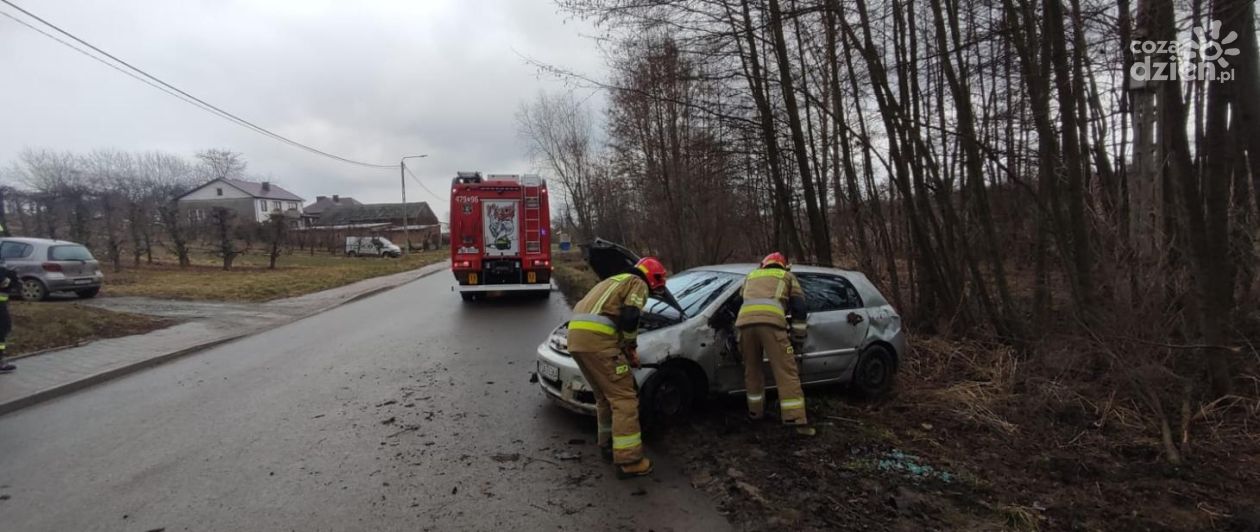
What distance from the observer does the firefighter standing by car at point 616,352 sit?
4.09 metres

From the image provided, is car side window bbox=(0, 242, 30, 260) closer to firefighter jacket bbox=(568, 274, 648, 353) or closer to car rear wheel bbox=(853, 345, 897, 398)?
firefighter jacket bbox=(568, 274, 648, 353)

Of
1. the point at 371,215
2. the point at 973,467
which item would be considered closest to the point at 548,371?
the point at 973,467

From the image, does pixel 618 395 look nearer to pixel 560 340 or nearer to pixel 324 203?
pixel 560 340

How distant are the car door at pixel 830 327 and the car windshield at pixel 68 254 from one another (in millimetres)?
16690

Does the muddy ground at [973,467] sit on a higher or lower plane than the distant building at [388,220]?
lower

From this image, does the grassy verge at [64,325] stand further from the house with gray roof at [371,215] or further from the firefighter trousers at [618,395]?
the house with gray roof at [371,215]

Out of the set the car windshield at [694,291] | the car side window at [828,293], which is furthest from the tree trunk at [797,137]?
the car windshield at [694,291]

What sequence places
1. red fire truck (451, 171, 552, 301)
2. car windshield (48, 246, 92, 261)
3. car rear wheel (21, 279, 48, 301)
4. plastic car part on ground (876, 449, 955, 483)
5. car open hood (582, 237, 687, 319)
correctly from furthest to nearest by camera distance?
1. red fire truck (451, 171, 552, 301)
2. car windshield (48, 246, 92, 261)
3. car rear wheel (21, 279, 48, 301)
4. car open hood (582, 237, 687, 319)
5. plastic car part on ground (876, 449, 955, 483)

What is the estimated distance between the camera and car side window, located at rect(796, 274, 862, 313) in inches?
230

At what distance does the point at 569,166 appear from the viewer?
39.5 meters

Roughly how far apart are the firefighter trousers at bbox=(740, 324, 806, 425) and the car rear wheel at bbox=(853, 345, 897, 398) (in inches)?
52.4

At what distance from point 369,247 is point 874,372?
4647 centimetres

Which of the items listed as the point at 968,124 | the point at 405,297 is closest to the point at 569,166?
the point at 405,297

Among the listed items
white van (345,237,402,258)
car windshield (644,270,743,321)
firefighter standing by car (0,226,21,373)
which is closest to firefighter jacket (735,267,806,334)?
car windshield (644,270,743,321)
